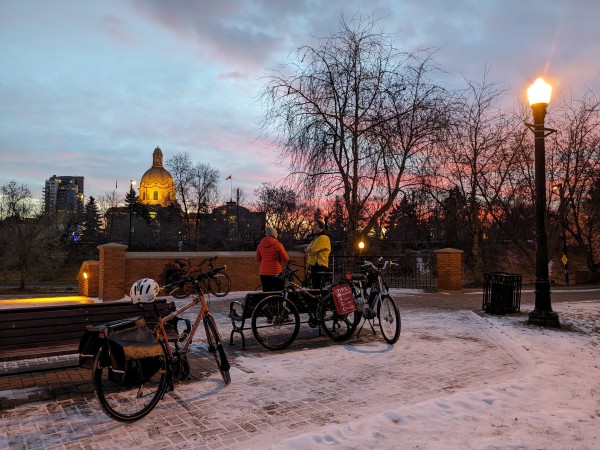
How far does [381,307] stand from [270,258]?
2.35 metres

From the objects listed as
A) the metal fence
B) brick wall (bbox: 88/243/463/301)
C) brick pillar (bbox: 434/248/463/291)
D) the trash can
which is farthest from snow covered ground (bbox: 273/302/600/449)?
the metal fence

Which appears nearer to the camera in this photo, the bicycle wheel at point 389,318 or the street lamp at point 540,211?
the bicycle wheel at point 389,318

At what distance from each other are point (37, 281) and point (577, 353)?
6291cm

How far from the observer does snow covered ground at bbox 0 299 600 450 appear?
3764 mm

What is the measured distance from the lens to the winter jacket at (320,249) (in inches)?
372

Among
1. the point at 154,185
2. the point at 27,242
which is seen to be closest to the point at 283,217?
the point at 27,242

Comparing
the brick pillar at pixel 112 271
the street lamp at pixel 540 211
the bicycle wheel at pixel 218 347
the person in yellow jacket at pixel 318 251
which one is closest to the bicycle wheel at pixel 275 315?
the bicycle wheel at pixel 218 347

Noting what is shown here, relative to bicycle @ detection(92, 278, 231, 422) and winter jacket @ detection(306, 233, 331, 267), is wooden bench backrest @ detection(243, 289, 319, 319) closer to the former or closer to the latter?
bicycle @ detection(92, 278, 231, 422)

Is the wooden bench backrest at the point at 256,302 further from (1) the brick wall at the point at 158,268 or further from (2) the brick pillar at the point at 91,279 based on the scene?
(2) the brick pillar at the point at 91,279

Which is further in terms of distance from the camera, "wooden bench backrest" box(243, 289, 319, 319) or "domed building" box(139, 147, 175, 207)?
"domed building" box(139, 147, 175, 207)

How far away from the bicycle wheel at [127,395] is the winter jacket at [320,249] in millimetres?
5145

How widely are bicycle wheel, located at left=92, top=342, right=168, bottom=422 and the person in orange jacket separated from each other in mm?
4155

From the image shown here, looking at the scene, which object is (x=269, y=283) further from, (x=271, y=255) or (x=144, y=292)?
(x=144, y=292)

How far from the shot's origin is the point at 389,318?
24.0 ft
